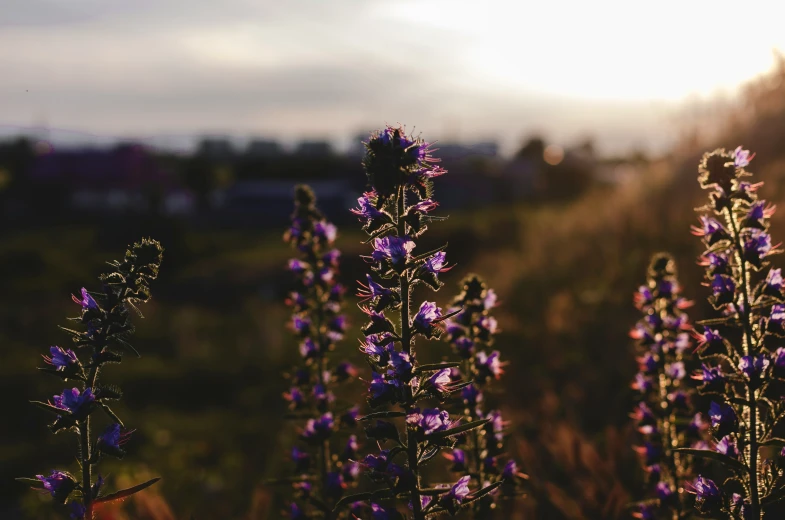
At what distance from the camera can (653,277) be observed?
4.14 meters

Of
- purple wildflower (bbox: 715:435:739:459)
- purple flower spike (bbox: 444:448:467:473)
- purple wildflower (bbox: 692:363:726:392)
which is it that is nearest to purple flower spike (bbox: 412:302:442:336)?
purple flower spike (bbox: 444:448:467:473)

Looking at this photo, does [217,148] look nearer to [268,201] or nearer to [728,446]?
[268,201]

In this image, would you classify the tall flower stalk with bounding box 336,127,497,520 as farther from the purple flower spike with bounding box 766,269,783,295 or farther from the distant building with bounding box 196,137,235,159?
the distant building with bounding box 196,137,235,159

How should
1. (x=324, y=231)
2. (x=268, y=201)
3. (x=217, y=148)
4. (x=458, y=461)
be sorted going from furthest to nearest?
1. (x=217, y=148)
2. (x=268, y=201)
3. (x=324, y=231)
4. (x=458, y=461)

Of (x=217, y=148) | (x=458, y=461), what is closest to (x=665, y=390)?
(x=458, y=461)

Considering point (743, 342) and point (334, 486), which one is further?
point (334, 486)

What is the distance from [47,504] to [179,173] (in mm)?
105897

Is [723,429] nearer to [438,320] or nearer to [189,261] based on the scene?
[438,320]

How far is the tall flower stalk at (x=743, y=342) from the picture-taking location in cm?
287

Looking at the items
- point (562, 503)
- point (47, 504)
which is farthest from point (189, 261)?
point (562, 503)

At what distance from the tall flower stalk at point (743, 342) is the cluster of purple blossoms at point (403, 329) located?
42.6 inches

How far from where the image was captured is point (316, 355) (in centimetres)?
429

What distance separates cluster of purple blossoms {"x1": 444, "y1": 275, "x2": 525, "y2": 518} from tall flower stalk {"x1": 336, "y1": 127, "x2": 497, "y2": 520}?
2.41 feet

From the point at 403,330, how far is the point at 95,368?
1.29 meters
